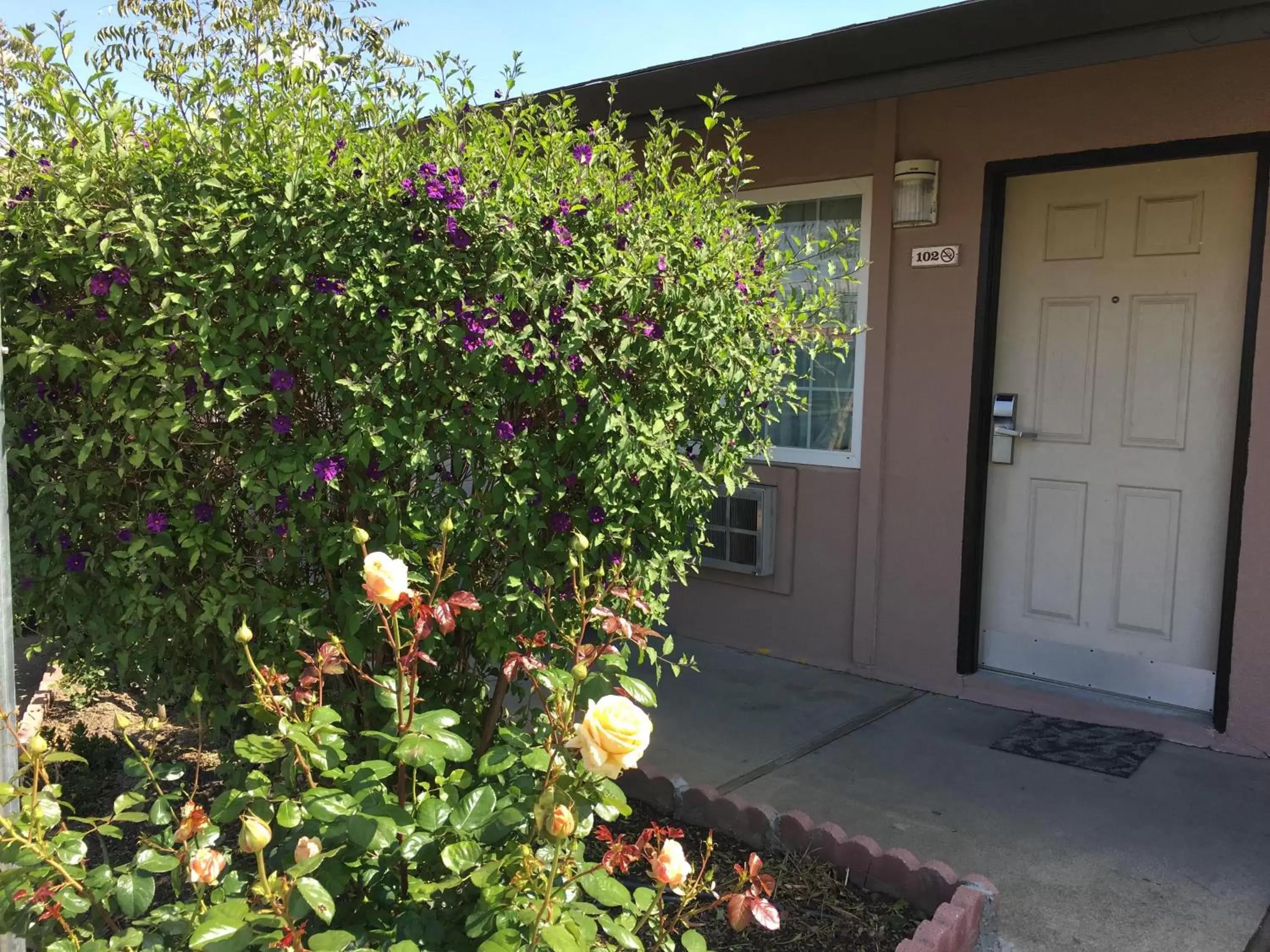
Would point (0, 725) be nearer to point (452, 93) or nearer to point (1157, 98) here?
point (452, 93)

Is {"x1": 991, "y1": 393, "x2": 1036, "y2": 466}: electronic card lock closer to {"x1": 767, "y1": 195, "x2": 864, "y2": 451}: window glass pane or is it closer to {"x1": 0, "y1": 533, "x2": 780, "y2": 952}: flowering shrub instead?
{"x1": 767, "y1": 195, "x2": 864, "y2": 451}: window glass pane

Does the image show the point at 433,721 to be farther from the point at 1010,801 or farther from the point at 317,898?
the point at 1010,801

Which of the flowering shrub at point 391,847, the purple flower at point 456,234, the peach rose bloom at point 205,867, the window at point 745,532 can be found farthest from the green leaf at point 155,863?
the window at point 745,532

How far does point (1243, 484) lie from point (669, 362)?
9.16 feet

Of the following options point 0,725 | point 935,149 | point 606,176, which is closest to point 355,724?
point 0,725

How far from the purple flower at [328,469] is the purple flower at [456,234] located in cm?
63

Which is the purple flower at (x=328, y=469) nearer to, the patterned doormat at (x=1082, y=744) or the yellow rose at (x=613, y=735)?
the yellow rose at (x=613, y=735)

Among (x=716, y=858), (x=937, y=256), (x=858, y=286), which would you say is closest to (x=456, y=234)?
(x=716, y=858)

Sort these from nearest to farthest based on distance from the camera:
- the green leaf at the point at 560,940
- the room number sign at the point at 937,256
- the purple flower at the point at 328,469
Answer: the green leaf at the point at 560,940, the purple flower at the point at 328,469, the room number sign at the point at 937,256

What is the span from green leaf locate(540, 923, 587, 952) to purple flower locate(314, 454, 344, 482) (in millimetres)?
1304

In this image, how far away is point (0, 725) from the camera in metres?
2.04

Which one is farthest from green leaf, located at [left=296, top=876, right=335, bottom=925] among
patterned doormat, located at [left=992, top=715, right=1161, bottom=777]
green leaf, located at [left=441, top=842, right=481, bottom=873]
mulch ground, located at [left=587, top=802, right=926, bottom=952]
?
patterned doormat, located at [left=992, top=715, right=1161, bottom=777]

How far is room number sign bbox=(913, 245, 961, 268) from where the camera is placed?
4.94m

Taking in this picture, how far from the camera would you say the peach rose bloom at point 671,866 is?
5.49 feet
